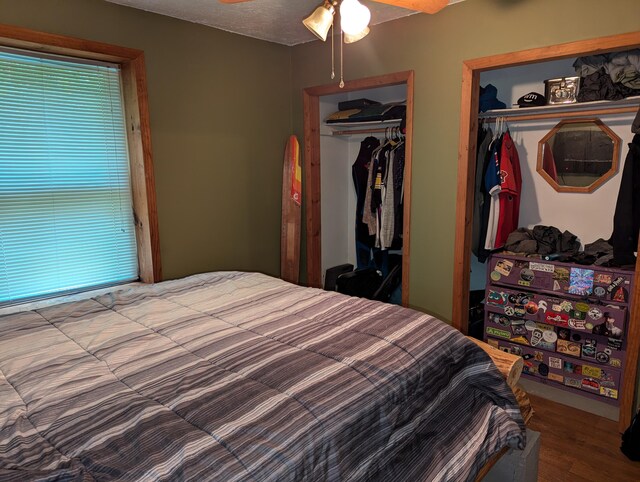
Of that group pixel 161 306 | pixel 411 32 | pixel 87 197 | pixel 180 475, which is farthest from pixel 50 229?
pixel 411 32

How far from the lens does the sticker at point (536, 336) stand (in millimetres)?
2922

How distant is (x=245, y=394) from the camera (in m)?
1.24

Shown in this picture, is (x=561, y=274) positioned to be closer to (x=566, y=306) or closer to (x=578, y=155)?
(x=566, y=306)

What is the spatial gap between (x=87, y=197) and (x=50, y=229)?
0.88 ft

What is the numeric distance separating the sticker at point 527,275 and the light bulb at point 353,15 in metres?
2.01

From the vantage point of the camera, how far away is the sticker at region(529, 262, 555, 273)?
2.82 m

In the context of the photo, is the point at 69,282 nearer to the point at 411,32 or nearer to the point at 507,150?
the point at 411,32

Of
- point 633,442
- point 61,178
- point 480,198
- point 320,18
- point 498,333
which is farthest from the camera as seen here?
point 480,198

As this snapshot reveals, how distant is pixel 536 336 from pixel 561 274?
0.47m

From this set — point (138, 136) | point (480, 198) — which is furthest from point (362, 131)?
point (138, 136)

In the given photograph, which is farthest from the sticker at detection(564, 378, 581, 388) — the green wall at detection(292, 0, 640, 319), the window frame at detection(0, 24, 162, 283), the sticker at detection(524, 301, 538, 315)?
the window frame at detection(0, 24, 162, 283)

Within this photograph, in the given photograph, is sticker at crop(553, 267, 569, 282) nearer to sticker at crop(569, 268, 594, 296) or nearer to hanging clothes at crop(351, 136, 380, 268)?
sticker at crop(569, 268, 594, 296)

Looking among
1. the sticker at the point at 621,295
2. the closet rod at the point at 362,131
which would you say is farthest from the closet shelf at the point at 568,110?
the sticker at the point at 621,295

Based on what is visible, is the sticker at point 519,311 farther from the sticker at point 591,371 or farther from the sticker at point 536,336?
the sticker at point 591,371
